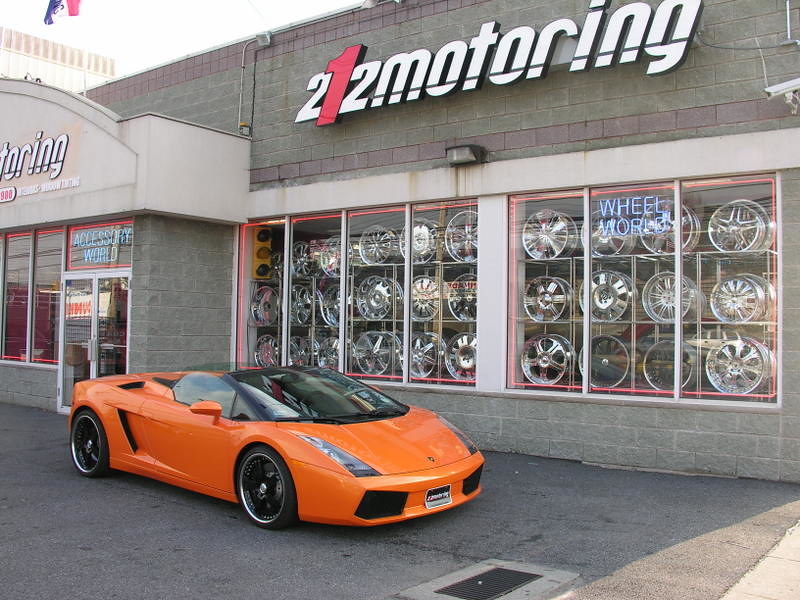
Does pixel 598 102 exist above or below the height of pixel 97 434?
above

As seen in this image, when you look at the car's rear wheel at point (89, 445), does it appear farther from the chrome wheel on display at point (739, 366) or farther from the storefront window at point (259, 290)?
the chrome wheel on display at point (739, 366)

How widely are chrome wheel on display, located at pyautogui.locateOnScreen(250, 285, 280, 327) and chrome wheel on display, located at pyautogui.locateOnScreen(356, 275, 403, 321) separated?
5.62ft

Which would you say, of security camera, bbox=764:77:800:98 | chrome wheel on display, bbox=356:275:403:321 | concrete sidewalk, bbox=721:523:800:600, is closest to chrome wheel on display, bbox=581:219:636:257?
security camera, bbox=764:77:800:98

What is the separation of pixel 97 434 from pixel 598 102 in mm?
6565

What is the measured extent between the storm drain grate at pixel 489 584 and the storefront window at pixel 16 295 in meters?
11.0

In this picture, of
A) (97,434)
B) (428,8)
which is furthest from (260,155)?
(97,434)

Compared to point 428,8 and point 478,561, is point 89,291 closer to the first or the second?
point 428,8

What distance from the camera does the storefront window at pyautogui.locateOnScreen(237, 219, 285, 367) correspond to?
38.3 ft

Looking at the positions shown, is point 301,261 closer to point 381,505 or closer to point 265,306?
point 265,306

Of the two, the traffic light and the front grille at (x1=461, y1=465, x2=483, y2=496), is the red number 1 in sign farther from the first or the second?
the front grille at (x1=461, y1=465, x2=483, y2=496)

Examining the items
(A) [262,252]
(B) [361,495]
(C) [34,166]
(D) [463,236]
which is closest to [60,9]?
(C) [34,166]

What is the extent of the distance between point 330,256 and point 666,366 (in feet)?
16.6

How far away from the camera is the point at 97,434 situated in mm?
7305

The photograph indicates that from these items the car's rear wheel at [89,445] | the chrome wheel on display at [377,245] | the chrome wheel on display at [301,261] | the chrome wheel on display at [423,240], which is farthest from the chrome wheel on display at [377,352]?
the car's rear wheel at [89,445]
